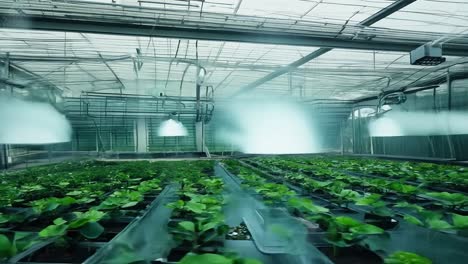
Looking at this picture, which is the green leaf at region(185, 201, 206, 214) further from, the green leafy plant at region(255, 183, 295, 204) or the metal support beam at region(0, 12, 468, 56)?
the metal support beam at region(0, 12, 468, 56)

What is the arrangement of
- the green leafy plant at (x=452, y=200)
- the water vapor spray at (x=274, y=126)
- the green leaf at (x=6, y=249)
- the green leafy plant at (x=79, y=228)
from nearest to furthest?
the green leaf at (x=6, y=249) < the green leafy plant at (x=79, y=228) < the green leafy plant at (x=452, y=200) < the water vapor spray at (x=274, y=126)

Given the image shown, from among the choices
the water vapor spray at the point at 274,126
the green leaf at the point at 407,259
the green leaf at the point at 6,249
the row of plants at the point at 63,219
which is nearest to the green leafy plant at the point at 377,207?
the green leaf at the point at 407,259

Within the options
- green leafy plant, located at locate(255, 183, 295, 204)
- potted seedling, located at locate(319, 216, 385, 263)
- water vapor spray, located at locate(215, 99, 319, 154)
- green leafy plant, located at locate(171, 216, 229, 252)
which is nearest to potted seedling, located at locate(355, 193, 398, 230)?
potted seedling, located at locate(319, 216, 385, 263)

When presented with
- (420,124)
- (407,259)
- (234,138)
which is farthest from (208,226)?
(420,124)

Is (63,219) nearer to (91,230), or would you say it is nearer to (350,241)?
(91,230)

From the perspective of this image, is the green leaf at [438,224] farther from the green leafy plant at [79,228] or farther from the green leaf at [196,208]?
the green leafy plant at [79,228]

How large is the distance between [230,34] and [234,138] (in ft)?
12.5

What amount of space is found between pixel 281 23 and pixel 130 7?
4.46 ft

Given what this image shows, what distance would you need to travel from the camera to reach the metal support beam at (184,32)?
7.97 ft

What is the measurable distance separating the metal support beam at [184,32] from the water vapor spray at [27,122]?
1.31m

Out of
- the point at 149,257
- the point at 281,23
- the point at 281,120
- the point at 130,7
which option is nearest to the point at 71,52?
the point at 130,7

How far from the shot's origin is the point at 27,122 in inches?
140

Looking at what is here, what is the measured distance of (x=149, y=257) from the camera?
827 millimetres

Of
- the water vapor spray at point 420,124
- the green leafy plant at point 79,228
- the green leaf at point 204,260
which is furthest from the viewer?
the water vapor spray at point 420,124
